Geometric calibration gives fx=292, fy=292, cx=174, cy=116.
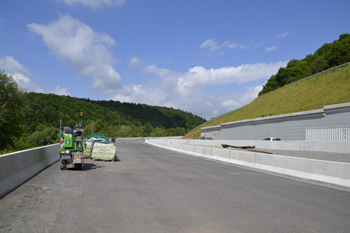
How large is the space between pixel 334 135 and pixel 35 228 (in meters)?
28.3

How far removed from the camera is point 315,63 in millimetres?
84812

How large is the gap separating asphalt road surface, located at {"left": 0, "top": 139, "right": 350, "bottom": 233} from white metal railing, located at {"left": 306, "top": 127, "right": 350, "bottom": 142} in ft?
62.8

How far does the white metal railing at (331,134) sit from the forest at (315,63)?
4977 centimetres

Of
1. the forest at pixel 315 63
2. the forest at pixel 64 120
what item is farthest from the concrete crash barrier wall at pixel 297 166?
the forest at pixel 315 63

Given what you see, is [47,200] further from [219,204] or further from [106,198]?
[219,204]

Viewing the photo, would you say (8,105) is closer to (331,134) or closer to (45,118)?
(331,134)

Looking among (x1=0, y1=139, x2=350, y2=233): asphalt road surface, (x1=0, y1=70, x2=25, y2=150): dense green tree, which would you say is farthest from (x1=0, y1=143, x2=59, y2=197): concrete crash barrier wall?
(x1=0, y1=70, x2=25, y2=150): dense green tree

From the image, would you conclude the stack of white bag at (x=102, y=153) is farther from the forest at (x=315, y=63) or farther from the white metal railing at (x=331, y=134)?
the forest at (x=315, y=63)

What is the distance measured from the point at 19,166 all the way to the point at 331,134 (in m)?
26.8

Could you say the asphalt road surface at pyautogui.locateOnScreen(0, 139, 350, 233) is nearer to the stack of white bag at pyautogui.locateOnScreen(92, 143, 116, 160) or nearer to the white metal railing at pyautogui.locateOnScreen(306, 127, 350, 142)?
the stack of white bag at pyautogui.locateOnScreen(92, 143, 116, 160)

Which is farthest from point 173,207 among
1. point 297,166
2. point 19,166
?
point 297,166

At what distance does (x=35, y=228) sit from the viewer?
5.05 m

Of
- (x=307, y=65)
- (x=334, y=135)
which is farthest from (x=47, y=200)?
(x=307, y=65)

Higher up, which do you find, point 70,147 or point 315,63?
point 315,63
